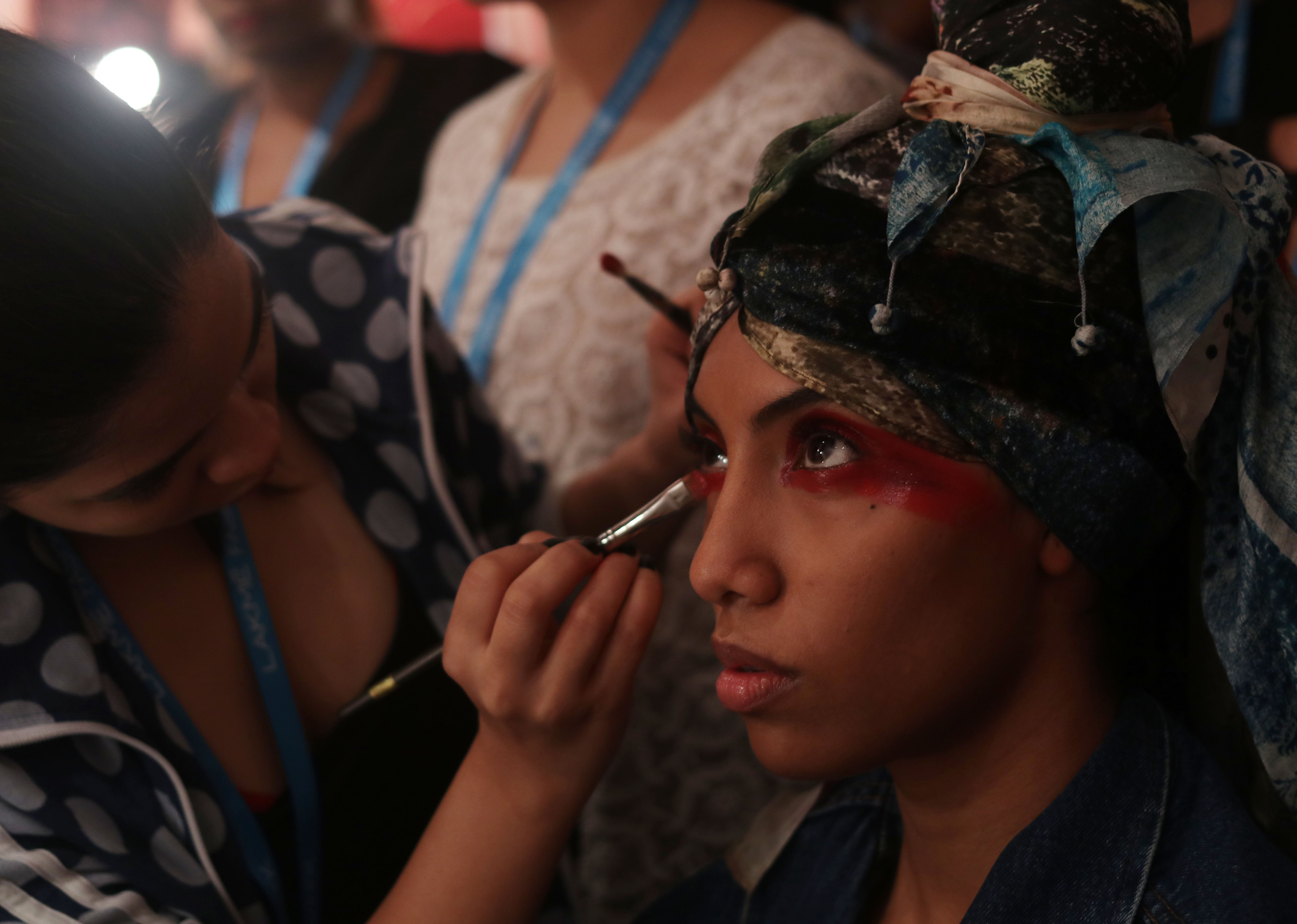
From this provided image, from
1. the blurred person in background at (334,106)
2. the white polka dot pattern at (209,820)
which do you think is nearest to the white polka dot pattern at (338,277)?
the white polka dot pattern at (209,820)

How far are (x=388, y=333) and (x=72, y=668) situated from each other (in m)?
0.43

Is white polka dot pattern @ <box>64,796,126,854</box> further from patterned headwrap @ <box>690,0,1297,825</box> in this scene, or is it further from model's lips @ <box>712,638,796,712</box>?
patterned headwrap @ <box>690,0,1297,825</box>

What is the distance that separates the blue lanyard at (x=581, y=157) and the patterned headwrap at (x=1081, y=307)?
78 cm

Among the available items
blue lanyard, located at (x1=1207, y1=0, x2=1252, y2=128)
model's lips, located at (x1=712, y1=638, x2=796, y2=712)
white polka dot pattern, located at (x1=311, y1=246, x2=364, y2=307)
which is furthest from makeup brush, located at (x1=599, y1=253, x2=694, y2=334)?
blue lanyard, located at (x1=1207, y1=0, x2=1252, y2=128)

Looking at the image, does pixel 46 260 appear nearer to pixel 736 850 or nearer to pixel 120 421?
pixel 120 421

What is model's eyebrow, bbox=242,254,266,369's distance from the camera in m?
0.83

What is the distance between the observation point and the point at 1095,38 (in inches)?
26.2

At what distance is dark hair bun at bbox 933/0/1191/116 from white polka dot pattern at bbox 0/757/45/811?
2.85 ft

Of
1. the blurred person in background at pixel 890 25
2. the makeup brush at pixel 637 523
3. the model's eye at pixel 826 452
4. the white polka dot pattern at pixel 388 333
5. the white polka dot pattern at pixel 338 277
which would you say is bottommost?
the blurred person in background at pixel 890 25

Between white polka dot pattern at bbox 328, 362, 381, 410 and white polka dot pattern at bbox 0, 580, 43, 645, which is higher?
white polka dot pattern at bbox 0, 580, 43, 645

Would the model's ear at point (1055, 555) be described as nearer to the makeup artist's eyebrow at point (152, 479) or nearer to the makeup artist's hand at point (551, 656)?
the makeup artist's hand at point (551, 656)

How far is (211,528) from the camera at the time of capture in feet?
3.05

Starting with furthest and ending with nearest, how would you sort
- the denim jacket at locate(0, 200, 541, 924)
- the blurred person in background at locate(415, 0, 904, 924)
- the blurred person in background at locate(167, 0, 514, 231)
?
the blurred person in background at locate(167, 0, 514, 231)
the blurred person in background at locate(415, 0, 904, 924)
the denim jacket at locate(0, 200, 541, 924)

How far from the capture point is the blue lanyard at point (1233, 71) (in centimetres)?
127
